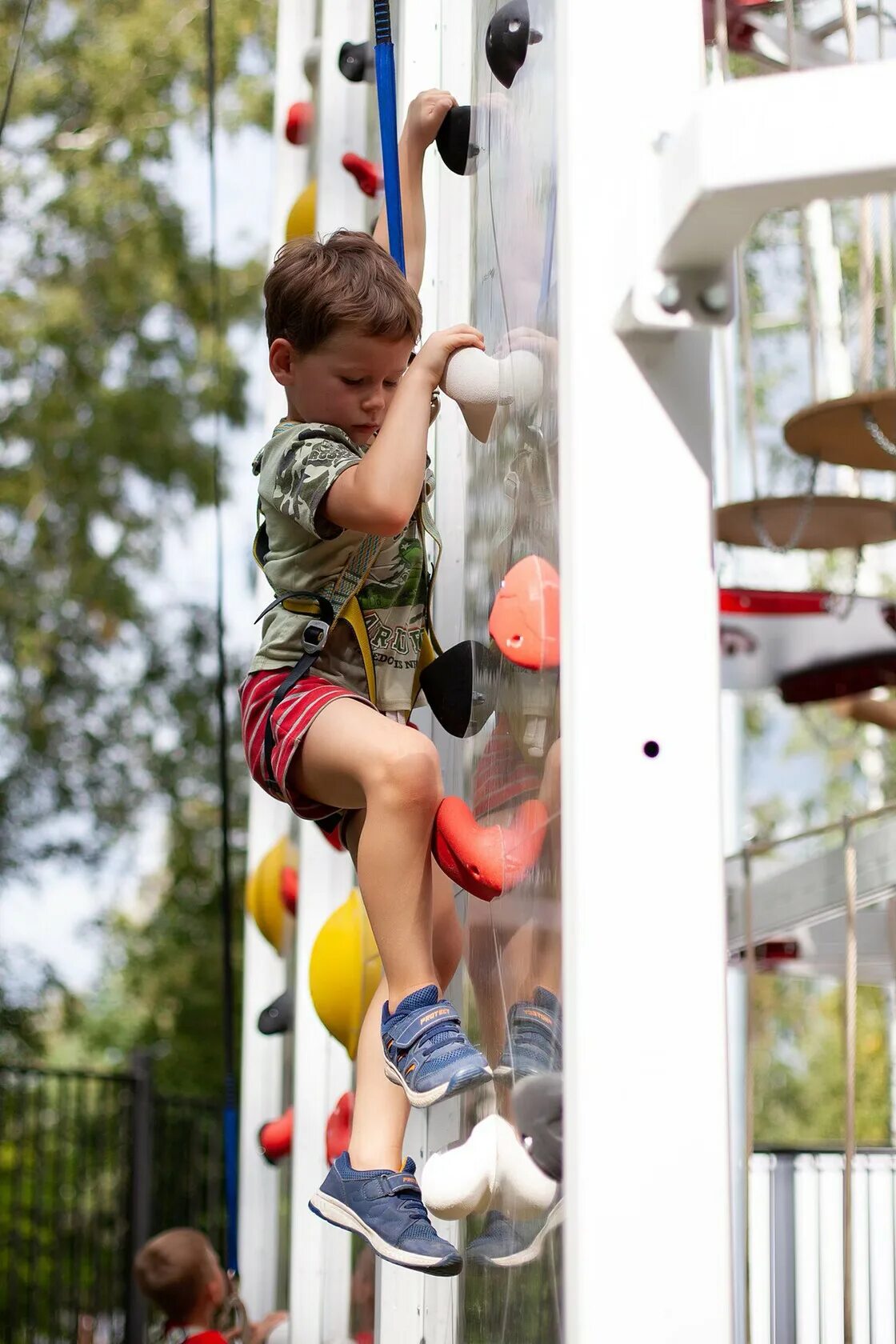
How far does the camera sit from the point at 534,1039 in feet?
4.20

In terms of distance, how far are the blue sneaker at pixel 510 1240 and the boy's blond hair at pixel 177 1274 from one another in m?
2.16

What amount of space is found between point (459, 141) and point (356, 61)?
935mm

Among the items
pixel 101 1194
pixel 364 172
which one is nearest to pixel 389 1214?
pixel 364 172

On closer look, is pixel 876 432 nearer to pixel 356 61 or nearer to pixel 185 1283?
pixel 356 61

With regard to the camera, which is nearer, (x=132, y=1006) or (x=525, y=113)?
(x=525, y=113)

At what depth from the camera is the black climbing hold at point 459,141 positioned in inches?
67.2

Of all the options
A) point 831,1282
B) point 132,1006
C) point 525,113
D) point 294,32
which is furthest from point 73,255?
point 525,113

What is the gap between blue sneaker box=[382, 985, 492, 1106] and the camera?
4.19ft

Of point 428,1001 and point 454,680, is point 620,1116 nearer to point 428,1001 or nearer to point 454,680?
point 428,1001

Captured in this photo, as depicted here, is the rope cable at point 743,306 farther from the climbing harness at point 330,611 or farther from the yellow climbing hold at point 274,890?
the yellow climbing hold at point 274,890

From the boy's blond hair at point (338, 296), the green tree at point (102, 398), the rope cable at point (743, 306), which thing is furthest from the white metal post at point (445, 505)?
the green tree at point (102, 398)

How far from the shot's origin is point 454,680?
151 centimetres

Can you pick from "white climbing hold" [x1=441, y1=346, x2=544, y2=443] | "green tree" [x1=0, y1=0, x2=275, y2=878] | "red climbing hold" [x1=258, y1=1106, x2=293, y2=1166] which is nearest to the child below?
"red climbing hold" [x1=258, y1=1106, x2=293, y2=1166]

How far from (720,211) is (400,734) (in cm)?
60
